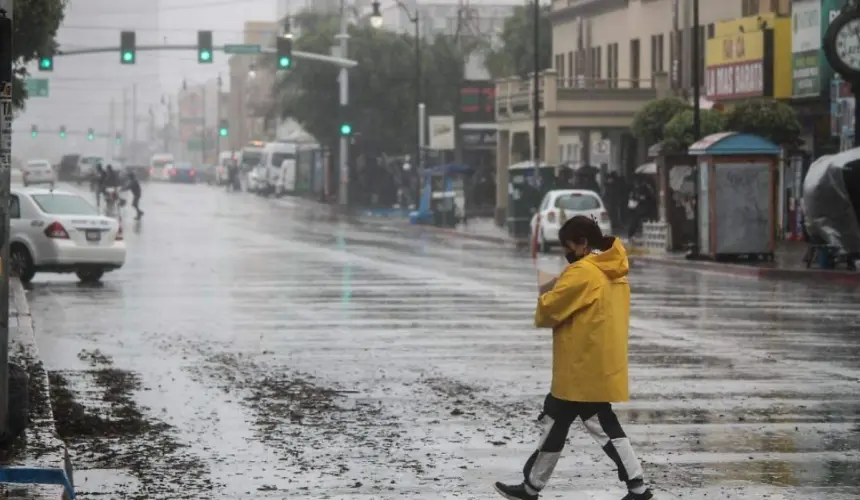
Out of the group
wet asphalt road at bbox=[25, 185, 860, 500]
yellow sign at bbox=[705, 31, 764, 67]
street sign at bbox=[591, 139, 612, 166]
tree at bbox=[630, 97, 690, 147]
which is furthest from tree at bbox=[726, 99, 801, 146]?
wet asphalt road at bbox=[25, 185, 860, 500]

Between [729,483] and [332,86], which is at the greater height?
[332,86]

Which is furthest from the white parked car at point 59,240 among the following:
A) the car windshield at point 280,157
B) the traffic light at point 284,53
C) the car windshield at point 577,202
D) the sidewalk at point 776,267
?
the car windshield at point 280,157

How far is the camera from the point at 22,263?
99.0 feet

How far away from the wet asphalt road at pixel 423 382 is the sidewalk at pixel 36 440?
0.29 metres

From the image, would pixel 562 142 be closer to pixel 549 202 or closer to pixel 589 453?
pixel 549 202

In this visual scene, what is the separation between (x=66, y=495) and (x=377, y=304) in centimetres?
1570

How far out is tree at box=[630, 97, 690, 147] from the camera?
166ft

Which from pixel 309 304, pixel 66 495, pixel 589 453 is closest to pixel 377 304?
pixel 309 304

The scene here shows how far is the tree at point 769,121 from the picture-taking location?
4494 centimetres

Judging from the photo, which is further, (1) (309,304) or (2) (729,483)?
(1) (309,304)

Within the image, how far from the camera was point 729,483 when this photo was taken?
11.0 meters

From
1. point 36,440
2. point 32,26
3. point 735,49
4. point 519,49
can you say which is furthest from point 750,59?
point 36,440

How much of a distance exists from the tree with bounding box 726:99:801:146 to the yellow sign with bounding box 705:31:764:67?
1805 mm

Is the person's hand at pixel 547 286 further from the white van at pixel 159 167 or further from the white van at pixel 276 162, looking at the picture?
the white van at pixel 159 167
